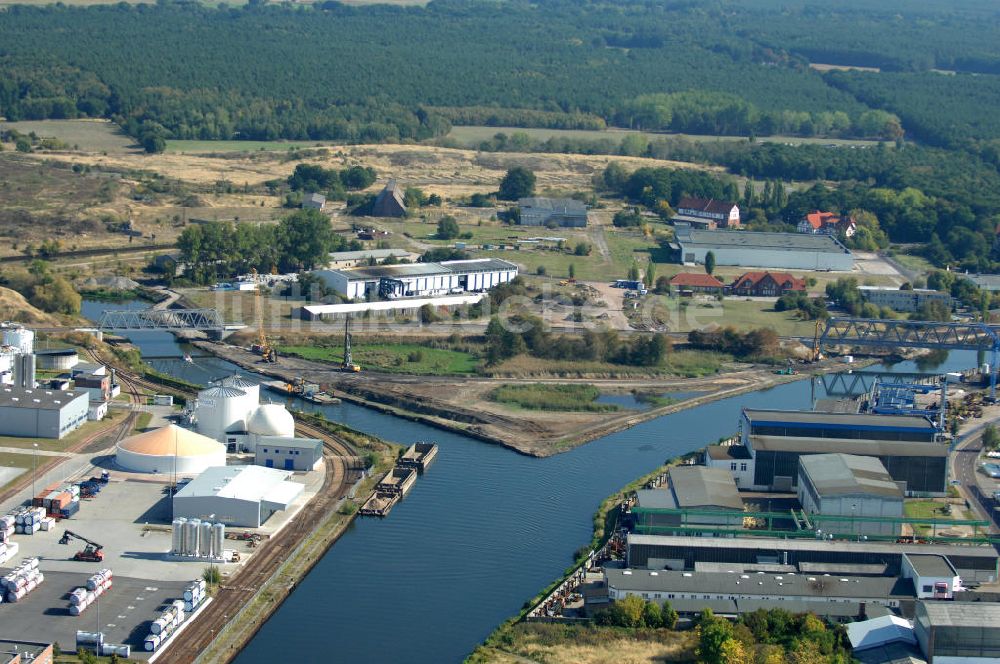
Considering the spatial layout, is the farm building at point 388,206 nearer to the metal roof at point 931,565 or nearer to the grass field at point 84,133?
the grass field at point 84,133

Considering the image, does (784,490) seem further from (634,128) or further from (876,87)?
(876,87)

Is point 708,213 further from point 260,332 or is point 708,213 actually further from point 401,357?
point 260,332

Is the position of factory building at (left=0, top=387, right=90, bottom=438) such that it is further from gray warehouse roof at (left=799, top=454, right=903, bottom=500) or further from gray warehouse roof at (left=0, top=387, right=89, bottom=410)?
gray warehouse roof at (left=799, top=454, right=903, bottom=500)

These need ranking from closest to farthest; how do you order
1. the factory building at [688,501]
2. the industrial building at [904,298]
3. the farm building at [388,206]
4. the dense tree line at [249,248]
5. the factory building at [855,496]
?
the factory building at [688,501], the factory building at [855,496], the industrial building at [904,298], the dense tree line at [249,248], the farm building at [388,206]

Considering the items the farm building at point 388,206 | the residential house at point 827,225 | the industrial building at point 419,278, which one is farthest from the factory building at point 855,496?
the farm building at point 388,206

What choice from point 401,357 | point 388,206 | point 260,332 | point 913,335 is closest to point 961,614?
point 401,357

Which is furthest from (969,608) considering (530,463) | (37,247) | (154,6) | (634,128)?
(154,6)

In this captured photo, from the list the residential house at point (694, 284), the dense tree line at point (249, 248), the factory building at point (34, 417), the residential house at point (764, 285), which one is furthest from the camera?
the residential house at point (764, 285)
